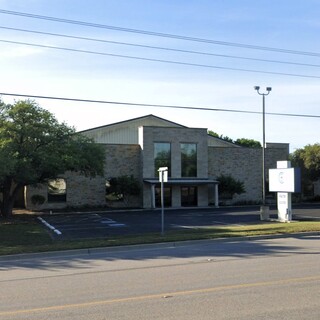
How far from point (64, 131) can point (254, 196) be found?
23.0 metres

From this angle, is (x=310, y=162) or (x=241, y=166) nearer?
(x=241, y=166)

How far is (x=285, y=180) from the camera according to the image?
25266 mm

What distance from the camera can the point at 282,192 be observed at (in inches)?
1011

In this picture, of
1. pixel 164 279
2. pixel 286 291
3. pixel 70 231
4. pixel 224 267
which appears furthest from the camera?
pixel 70 231

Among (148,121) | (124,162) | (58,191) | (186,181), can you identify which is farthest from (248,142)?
(58,191)

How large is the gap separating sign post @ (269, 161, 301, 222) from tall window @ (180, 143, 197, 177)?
56.8 feet

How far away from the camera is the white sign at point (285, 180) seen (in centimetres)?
2472

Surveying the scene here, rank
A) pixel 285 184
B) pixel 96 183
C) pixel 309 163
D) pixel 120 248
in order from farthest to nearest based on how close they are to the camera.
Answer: pixel 309 163 < pixel 96 183 < pixel 285 184 < pixel 120 248

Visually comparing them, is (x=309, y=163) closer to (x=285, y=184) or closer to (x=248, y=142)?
(x=285, y=184)

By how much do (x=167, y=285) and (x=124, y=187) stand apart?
107ft

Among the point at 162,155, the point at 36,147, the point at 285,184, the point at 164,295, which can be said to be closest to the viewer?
the point at 164,295

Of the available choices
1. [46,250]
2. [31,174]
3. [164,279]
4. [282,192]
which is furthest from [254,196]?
[164,279]

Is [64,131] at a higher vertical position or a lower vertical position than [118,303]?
higher

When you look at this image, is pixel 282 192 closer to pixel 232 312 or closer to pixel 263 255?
pixel 263 255
